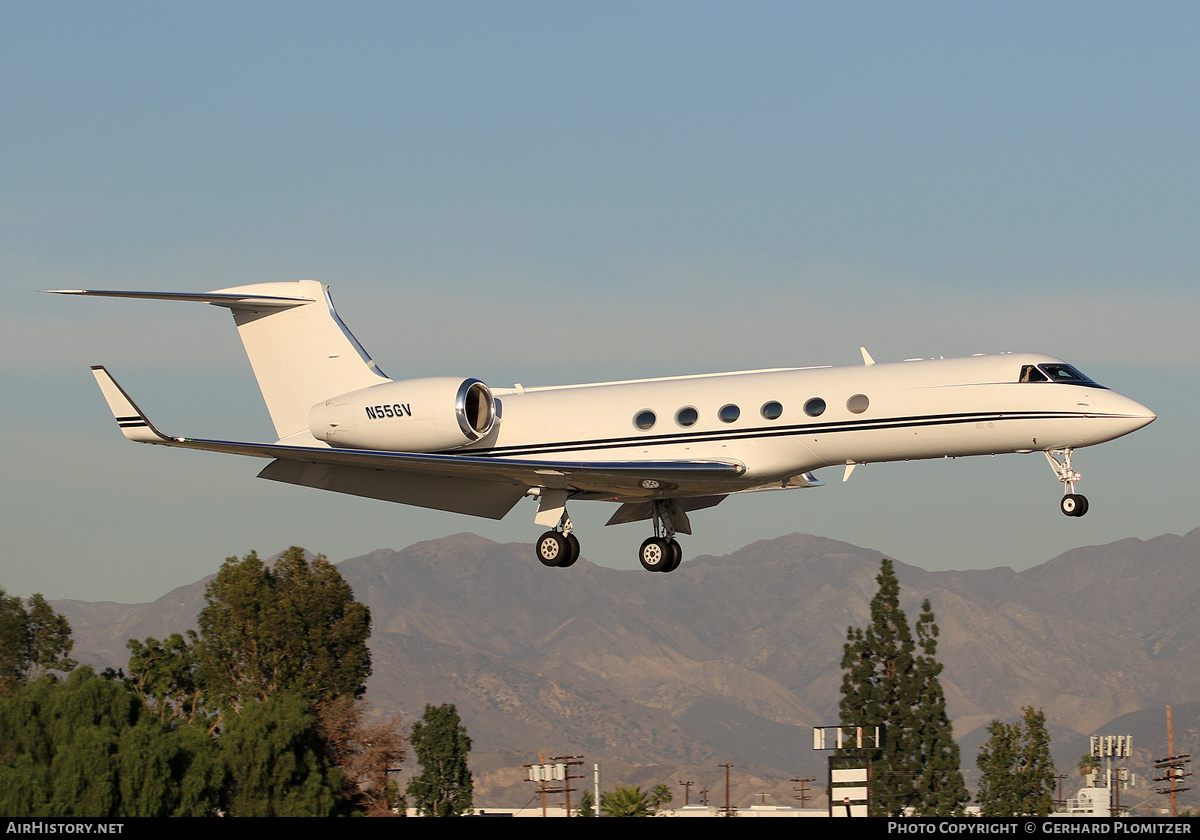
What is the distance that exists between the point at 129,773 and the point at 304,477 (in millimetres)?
Answer: 22728

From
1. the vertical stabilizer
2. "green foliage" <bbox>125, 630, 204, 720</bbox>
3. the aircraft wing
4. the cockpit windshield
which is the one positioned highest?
the vertical stabilizer

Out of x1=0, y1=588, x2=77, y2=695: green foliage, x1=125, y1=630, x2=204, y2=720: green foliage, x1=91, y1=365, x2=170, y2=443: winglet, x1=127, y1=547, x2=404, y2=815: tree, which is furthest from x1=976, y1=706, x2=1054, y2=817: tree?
x1=91, y1=365, x2=170, y2=443: winglet

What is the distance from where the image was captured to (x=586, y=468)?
25938 millimetres

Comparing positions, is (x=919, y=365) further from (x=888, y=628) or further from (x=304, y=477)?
(x=888, y=628)

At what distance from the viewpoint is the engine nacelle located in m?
27.5

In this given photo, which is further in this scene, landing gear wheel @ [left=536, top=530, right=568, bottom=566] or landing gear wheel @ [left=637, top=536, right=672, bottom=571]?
landing gear wheel @ [left=637, top=536, right=672, bottom=571]

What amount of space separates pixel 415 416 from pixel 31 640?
75.4 meters

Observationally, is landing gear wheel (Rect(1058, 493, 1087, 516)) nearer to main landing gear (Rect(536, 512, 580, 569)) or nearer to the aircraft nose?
the aircraft nose

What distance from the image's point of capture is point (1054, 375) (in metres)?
25.1

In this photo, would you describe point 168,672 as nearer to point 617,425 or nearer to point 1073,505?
point 617,425

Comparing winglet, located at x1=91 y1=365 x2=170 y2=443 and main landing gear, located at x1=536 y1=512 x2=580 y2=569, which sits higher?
winglet, located at x1=91 y1=365 x2=170 y2=443

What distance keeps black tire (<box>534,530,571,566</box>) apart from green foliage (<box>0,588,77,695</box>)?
7297 cm

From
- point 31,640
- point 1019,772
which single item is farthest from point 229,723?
point 1019,772

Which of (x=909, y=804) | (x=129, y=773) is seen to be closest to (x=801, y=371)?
(x=129, y=773)
